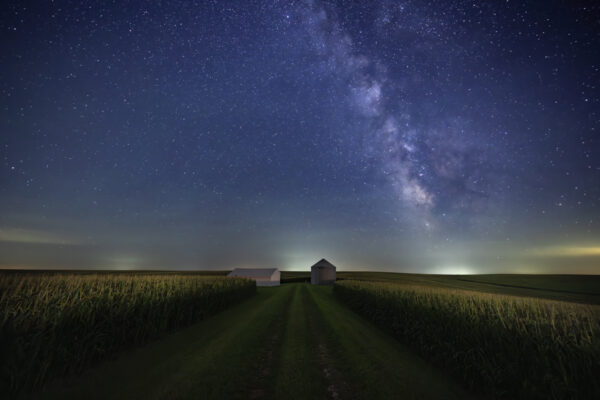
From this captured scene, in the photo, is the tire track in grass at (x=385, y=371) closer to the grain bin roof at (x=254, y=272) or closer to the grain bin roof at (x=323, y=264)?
the grain bin roof at (x=323, y=264)

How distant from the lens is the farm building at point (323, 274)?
238 ft

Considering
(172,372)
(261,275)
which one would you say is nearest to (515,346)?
(172,372)

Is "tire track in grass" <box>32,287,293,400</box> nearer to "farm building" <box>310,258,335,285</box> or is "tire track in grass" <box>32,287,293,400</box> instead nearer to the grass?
the grass

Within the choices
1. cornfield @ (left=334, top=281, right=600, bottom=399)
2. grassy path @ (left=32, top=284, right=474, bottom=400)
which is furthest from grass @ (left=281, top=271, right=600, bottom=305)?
grassy path @ (left=32, top=284, right=474, bottom=400)

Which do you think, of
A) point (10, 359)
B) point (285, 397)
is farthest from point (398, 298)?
point (10, 359)

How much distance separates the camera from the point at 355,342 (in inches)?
441

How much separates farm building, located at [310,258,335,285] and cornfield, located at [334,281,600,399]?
6323cm

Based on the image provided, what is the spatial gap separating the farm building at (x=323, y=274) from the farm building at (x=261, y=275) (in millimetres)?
11840

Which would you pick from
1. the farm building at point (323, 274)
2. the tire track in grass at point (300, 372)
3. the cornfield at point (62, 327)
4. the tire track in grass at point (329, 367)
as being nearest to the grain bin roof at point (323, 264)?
the farm building at point (323, 274)

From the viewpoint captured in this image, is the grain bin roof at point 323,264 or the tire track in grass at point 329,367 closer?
the tire track in grass at point 329,367

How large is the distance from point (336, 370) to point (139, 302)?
856cm

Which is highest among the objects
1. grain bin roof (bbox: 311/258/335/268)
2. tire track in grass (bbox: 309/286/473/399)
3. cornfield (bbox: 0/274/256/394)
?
grain bin roof (bbox: 311/258/335/268)

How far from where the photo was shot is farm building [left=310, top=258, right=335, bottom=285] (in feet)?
238

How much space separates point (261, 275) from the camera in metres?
75.5
